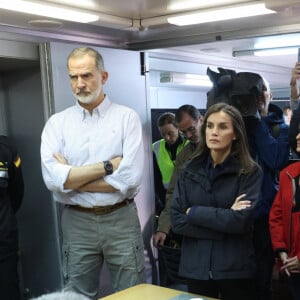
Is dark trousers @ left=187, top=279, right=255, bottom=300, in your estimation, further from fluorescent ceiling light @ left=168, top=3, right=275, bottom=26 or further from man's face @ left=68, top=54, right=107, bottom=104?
fluorescent ceiling light @ left=168, top=3, right=275, bottom=26

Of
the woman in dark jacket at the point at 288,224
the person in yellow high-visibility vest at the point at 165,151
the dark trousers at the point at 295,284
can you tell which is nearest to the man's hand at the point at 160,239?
the person in yellow high-visibility vest at the point at 165,151

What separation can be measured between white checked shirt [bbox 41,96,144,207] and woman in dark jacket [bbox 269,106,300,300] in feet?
2.77

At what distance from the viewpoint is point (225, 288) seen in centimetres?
235

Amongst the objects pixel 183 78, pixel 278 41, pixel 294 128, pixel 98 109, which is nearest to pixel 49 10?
pixel 98 109

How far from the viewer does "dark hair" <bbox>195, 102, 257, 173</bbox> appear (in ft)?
7.83

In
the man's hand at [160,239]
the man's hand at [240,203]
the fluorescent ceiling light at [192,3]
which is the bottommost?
the man's hand at [160,239]

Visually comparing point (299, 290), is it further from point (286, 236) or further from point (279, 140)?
point (279, 140)

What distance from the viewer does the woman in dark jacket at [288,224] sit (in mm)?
2467

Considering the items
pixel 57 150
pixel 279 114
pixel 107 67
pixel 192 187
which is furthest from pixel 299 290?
pixel 107 67

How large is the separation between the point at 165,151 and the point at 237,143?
120 cm

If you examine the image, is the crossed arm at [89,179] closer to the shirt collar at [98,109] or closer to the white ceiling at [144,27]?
the shirt collar at [98,109]

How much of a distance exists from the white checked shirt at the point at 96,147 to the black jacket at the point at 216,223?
33 centimetres

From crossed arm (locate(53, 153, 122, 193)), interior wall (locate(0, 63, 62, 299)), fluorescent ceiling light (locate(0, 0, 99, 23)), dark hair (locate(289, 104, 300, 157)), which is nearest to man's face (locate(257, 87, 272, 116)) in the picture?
dark hair (locate(289, 104, 300, 157))

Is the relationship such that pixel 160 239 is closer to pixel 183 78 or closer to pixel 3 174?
pixel 3 174
